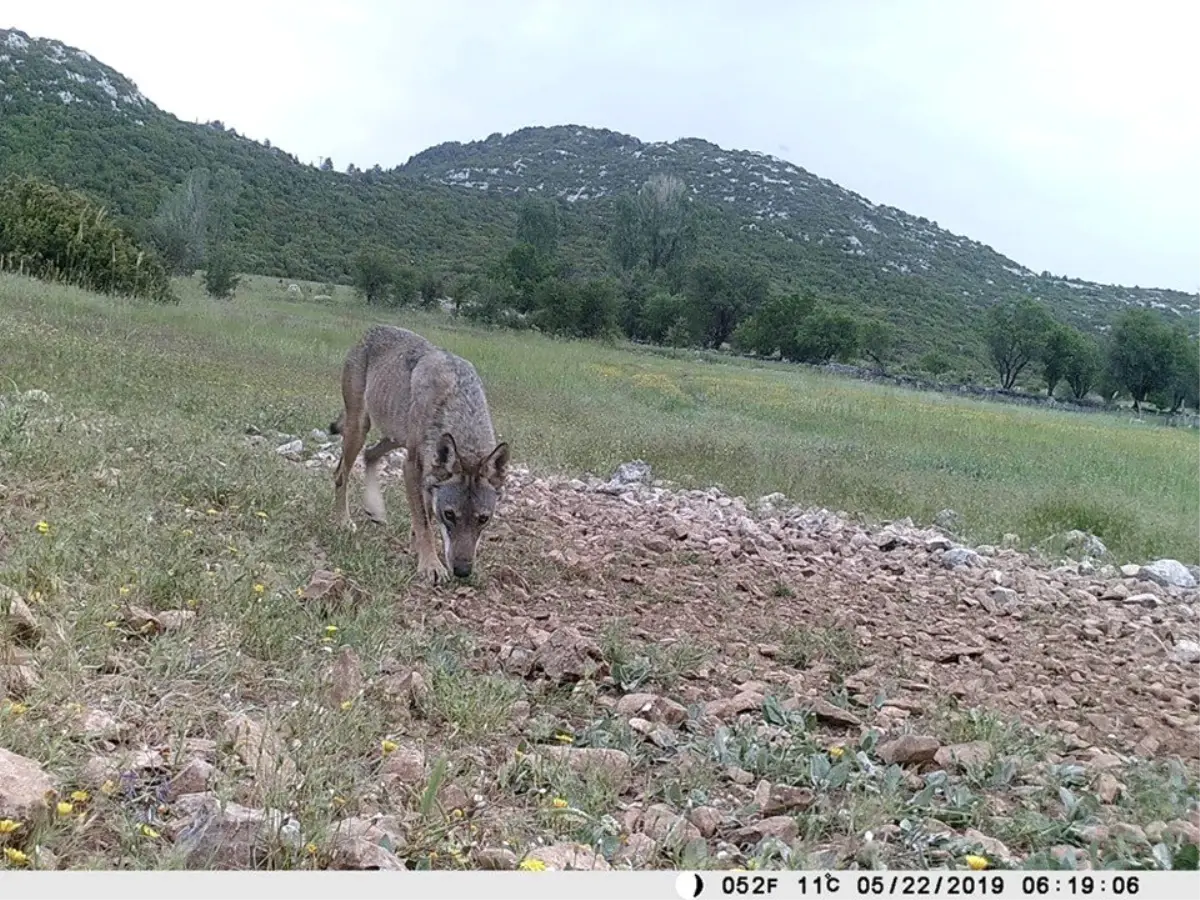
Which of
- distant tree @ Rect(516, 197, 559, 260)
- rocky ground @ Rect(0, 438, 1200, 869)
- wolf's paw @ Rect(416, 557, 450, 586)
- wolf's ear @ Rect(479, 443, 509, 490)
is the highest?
distant tree @ Rect(516, 197, 559, 260)

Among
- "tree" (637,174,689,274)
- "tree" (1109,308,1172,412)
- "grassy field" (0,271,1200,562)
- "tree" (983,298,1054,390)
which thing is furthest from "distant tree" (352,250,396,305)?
"tree" (1109,308,1172,412)

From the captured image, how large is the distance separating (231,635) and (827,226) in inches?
4102

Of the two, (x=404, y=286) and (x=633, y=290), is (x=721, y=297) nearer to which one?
(x=633, y=290)

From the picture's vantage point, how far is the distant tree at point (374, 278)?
141ft

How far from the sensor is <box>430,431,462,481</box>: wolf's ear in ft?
20.8

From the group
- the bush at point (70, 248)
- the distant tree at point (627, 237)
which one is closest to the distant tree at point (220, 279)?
the bush at point (70, 248)

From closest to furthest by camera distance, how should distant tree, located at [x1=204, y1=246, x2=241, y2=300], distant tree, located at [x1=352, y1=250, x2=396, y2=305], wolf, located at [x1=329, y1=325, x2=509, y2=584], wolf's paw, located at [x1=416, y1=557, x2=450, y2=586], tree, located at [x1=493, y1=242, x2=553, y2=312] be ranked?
1. wolf's paw, located at [x1=416, y1=557, x2=450, y2=586]
2. wolf, located at [x1=329, y1=325, x2=509, y2=584]
3. distant tree, located at [x1=204, y1=246, x2=241, y2=300]
4. distant tree, located at [x1=352, y1=250, x2=396, y2=305]
5. tree, located at [x1=493, y1=242, x2=553, y2=312]

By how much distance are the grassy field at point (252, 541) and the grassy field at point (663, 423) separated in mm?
87

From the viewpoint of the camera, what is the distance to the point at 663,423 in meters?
17.0

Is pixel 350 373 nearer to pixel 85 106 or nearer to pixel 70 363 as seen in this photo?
pixel 70 363

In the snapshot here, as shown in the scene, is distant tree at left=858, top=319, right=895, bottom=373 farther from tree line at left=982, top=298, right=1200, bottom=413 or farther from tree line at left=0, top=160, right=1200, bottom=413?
tree line at left=982, top=298, right=1200, bottom=413

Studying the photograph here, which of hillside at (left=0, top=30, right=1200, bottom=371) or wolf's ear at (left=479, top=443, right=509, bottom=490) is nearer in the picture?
wolf's ear at (left=479, top=443, right=509, bottom=490)

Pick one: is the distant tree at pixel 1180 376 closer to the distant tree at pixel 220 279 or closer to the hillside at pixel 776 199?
the hillside at pixel 776 199

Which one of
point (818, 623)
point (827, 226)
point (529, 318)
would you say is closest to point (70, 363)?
point (818, 623)
